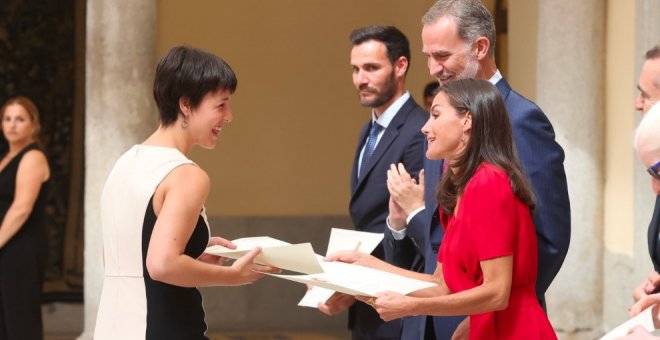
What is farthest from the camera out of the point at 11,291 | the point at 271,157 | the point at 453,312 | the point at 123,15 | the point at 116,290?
the point at 271,157

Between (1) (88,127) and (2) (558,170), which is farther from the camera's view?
(1) (88,127)

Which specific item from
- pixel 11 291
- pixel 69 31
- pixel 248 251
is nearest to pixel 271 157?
pixel 69 31

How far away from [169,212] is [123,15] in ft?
16.2

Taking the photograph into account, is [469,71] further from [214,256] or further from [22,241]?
[22,241]

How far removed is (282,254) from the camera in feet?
11.8

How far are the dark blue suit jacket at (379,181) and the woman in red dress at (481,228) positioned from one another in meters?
1.29

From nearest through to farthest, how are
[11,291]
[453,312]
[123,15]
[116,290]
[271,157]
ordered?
[453,312], [116,290], [11,291], [123,15], [271,157]

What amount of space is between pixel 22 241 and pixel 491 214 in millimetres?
4792

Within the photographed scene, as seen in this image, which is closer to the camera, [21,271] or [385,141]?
[385,141]

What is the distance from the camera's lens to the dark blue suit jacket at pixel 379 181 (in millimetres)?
4836

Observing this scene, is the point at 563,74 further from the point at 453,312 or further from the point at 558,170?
the point at 453,312

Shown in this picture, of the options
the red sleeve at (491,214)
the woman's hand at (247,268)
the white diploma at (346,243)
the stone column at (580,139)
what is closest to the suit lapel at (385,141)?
the white diploma at (346,243)

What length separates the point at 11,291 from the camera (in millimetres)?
7445

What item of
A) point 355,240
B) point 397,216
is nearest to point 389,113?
point 355,240
